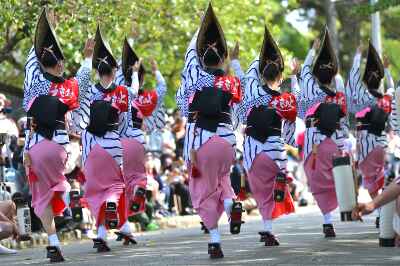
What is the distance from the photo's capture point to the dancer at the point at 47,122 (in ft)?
41.2

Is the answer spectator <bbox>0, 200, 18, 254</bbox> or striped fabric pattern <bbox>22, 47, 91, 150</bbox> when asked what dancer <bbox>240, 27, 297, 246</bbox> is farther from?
→ spectator <bbox>0, 200, 18, 254</bbox>

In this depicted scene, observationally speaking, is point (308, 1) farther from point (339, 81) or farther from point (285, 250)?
point (285, 250)

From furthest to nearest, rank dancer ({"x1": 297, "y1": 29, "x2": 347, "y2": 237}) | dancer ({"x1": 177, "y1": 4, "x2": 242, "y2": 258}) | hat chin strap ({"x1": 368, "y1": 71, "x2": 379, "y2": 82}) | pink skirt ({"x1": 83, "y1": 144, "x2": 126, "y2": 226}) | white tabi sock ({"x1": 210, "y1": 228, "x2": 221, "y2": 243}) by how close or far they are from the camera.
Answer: hat chin strap ({"x1": 368, "y1": 71, "x2": 379, "y2": 82}) → dancer ({"x1": 297, "y1": 29, "x2": 347, "y2": 237}) → pink skirt ({"x1": 83, "y1": 144, "x2": 126, "y2": 226}) → dancer ({"x1": 177, "y1": 4, "x2": 242, "y2": 258}) → white tabi sock ({"x1": 210, "y1": 228, "x2": 221, "y2": 243})

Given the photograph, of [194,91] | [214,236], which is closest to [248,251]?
[214,236]

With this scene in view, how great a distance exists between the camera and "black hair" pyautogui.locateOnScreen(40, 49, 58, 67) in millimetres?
12727

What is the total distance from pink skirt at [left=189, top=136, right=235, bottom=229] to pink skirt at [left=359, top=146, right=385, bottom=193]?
4238 millimetres

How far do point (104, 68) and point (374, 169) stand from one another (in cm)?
426

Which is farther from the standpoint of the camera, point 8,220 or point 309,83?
point 309,83

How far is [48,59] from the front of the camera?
1273cm

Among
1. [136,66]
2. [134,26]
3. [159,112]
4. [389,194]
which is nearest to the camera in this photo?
[389,194]

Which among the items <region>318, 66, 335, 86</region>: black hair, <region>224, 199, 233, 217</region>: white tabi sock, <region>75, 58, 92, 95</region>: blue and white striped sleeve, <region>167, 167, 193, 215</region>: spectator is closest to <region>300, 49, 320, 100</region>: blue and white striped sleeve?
<region>318, 66, 335, 86</region>: black hair

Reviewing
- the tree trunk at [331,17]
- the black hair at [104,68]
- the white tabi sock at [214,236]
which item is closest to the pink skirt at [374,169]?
the black hair at [104,68]

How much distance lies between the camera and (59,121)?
12.6 metres

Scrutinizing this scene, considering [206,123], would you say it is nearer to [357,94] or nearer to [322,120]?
[322,120]
